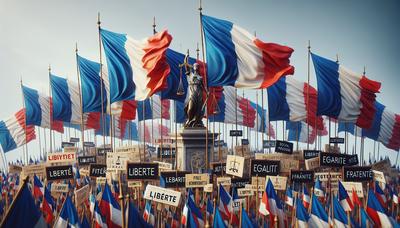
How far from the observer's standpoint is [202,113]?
74.6 feet

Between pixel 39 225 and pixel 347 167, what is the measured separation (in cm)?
990

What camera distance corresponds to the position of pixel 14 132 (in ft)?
112

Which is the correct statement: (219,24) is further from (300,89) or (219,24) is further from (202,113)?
(300,89)

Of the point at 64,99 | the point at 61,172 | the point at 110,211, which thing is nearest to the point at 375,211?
the point at 110,211

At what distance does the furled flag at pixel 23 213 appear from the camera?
6.81 meters

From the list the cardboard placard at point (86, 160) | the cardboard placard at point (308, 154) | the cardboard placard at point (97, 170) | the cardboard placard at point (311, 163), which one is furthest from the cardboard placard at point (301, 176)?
the cardboard placard at point (86, 160)

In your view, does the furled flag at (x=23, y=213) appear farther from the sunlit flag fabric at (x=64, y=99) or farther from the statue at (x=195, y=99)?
the sunlit flag fabric at (x=64, y=99)

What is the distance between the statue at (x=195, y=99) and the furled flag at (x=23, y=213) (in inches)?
610

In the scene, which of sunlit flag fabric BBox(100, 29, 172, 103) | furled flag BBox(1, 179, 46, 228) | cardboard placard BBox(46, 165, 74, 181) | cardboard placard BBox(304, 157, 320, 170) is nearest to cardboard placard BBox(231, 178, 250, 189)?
cardboard placard BBox(304, 157, 320, 170)

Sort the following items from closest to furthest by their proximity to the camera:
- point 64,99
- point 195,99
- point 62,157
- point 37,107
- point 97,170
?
point 97,170
point 62,157
point 195,99
point 64,99
point 37,107

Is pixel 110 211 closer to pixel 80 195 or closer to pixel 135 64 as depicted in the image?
pixel 80 195

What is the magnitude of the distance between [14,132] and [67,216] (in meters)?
27.3

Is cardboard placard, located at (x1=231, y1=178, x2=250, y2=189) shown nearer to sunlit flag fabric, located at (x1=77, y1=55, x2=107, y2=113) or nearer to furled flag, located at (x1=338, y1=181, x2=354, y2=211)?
furled flag, located at (x1=338, y1=181, x2=354, y2=211)

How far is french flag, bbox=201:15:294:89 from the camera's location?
14.8 meters
